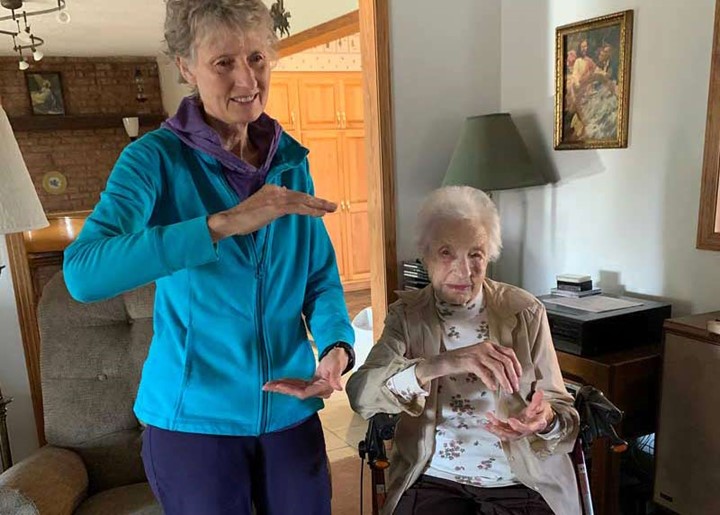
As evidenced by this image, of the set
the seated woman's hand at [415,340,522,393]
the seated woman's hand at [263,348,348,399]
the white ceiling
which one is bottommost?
the seated woman's hand at [415,340,522,393]

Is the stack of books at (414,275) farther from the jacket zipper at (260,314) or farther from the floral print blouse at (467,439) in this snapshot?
the jacket zipper at (260,314)

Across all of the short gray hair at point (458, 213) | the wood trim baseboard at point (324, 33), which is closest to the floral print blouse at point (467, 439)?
the short gray hair at point (458, 213)

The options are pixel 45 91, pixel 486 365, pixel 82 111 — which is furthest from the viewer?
pixel 82 111

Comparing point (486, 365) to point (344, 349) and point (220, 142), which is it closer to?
point (344, 349)

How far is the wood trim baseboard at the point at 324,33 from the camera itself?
3.27m

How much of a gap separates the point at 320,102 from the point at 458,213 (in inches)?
174

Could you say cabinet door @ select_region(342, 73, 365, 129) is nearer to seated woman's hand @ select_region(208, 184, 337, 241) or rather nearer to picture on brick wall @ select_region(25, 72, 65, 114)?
picture on brick wall @ select_region(25, 72, 65, 114)

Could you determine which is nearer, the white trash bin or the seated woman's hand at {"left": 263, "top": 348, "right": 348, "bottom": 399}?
the seated woman's hand at {"left": 263, "top": 348, "right": 348, "bottom": 399}

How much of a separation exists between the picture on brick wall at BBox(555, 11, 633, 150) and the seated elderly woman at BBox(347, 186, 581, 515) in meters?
1.03

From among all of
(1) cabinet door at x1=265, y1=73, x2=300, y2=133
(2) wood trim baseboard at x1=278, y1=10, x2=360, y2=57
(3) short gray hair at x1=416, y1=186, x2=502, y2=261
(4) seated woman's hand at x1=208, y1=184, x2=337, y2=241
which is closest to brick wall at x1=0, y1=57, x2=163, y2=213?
(1) cabinet door at x1=265, y1=73, x2=300, y2=133

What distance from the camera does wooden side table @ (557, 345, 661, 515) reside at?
6.23ft

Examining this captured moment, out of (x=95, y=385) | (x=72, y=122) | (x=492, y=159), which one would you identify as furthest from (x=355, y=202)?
(x=95, y=385)

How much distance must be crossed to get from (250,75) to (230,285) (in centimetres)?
35

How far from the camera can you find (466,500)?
4.85 ft
